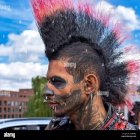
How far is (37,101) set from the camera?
4.62m

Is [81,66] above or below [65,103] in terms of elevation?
above

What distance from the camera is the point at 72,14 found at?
4652 millimetres

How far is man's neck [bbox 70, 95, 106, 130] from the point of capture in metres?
4.73

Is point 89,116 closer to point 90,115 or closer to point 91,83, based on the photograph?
point 90,115

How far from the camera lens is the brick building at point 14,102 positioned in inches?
182

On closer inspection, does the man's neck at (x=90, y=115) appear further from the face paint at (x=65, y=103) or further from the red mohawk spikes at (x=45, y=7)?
the red mohawk spikes at (x=45, y=7)

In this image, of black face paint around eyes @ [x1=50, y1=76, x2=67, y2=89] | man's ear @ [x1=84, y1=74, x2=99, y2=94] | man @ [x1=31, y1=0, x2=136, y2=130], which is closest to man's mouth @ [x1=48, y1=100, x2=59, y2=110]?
man @ [x1=31, y1=0, x2=136, y2=130]

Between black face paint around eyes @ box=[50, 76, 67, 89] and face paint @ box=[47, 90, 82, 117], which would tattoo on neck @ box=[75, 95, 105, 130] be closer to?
face paint @ box=[47, 90, 82, 117]

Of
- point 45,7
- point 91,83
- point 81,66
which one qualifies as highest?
point 45,7

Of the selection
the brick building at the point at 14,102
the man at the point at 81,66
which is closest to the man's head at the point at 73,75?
the man at the point at 81,66

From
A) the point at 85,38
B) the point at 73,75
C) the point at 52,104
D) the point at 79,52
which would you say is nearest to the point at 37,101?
the point at 52,104

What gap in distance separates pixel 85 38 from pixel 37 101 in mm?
553

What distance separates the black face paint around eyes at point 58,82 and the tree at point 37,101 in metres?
0.06

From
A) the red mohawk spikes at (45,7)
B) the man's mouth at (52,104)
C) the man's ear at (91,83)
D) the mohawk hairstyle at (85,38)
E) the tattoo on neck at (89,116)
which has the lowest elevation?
the tattoo on neck at (89,116)
